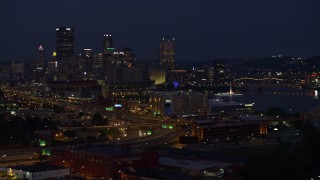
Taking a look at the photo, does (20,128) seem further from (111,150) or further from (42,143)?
(111,150)

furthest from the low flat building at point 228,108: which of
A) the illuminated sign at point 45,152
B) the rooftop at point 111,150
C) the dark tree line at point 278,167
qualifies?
the dark tree line at point 278,167

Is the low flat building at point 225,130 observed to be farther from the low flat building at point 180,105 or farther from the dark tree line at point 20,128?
the low flat building at point 180,105

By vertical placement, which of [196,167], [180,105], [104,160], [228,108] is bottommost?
[196,167]

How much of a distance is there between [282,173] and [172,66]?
4393 centimetres

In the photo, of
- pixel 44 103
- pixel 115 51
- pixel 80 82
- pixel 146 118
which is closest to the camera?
pixel 146 118

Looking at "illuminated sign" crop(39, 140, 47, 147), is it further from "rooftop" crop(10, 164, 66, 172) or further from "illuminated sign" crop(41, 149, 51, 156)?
"rooftop" crop(10, 164, 66, 172)

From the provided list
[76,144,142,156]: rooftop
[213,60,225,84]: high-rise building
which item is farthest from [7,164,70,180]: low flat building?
[213,60,225,84]: high-rise building

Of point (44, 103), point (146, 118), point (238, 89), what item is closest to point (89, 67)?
point (238, 89)

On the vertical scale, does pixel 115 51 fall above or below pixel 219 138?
above

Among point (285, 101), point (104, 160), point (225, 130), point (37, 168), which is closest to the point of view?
point (37, 168)

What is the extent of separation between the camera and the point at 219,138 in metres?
15.4

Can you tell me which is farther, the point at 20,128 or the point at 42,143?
the point at 20,128

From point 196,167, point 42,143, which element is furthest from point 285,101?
point 196,167

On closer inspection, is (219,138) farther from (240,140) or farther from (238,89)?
(238,89)
